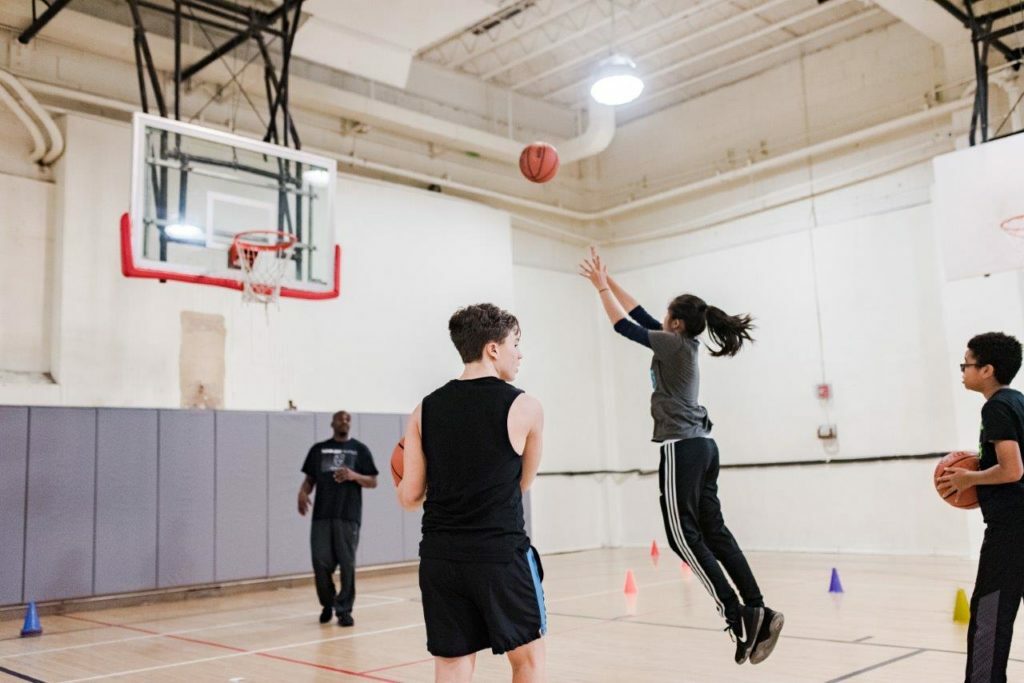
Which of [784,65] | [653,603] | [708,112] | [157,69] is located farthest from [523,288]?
[653,603]

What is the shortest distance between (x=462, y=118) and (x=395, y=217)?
223cm

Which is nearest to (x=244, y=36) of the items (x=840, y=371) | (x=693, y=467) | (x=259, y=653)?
(x=259, y=653)

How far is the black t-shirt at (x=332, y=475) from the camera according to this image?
23.9 feet

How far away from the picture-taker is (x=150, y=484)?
30.6ft

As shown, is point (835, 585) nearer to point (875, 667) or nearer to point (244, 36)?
point (875, 667)

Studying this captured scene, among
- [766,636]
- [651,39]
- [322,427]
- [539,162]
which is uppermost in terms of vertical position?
[651,39]

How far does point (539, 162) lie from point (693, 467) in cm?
413

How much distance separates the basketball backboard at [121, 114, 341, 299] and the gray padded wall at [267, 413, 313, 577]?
7.30 feet

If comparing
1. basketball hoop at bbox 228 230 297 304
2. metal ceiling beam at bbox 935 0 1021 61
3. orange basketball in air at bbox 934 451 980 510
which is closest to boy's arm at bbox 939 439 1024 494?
orange basketball in air at bbox 934 451 980 510

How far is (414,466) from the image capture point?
2953mm

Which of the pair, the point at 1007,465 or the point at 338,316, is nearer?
the point at 1007,465

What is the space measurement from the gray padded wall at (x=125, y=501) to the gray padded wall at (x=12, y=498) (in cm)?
67

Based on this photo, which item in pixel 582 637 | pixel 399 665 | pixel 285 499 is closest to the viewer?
pixel 399 665

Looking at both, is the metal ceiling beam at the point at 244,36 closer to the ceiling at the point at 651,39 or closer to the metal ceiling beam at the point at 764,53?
the ceiling at the point at 651,39
